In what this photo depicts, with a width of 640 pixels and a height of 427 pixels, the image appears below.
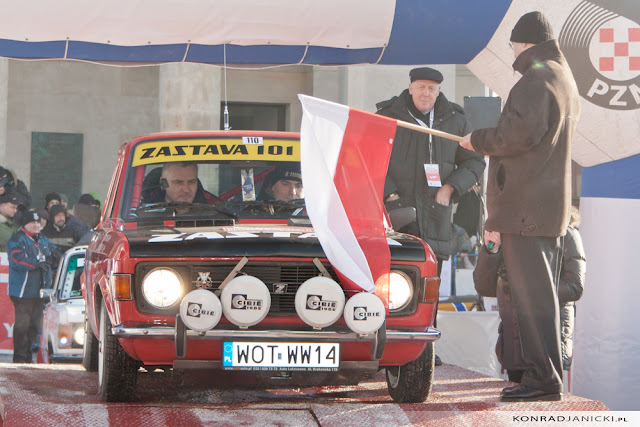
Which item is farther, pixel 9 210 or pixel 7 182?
pixel 7 182

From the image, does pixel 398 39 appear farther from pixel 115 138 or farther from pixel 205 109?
pixel 115 138

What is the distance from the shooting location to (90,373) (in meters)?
7.43

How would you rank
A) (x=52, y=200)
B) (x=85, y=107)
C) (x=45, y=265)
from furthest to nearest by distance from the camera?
→ 1. (x=85, y=107)
2. (x=52, y=200)
3. (x=45, y=265)

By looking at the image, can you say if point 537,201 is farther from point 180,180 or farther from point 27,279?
point 27,279

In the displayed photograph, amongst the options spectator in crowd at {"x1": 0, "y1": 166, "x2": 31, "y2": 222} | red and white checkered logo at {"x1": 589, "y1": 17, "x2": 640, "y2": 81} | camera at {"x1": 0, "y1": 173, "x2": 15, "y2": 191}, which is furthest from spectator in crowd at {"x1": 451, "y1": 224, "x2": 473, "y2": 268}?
red and white checkered logo at {"x1": 589, "y1": 17, "x2": 640, "y2": 81}

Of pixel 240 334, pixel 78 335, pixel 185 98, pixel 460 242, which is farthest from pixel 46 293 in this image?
pixel 185 98

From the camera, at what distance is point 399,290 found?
18.5 feet

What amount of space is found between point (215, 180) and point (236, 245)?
1.15 meters

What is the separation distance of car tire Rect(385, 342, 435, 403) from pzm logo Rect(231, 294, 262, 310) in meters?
1.14

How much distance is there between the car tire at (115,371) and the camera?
555 cm

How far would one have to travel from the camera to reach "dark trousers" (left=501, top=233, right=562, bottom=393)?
576 cm

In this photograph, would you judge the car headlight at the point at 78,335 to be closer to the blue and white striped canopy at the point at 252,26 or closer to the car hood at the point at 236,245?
the blue and white striped canopy at the point at 252,26

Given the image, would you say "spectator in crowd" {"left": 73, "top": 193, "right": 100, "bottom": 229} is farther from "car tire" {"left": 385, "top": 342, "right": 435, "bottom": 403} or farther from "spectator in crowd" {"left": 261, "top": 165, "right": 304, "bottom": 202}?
"car tire" {"left": 385, "top": 342, "right": 435, "bottom": 403}

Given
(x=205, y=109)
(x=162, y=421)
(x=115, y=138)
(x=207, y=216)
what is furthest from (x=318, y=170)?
(x=115, y=138)
